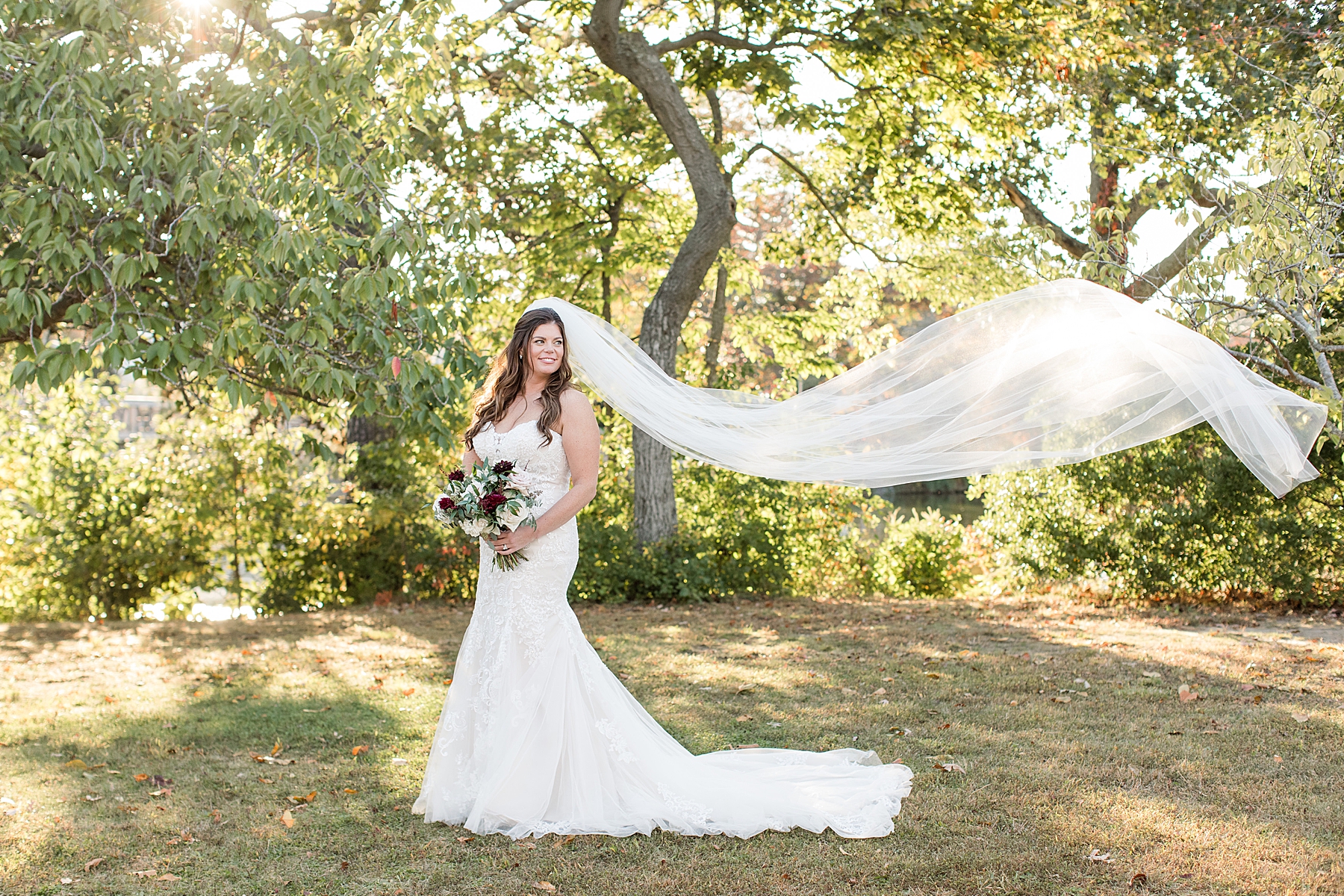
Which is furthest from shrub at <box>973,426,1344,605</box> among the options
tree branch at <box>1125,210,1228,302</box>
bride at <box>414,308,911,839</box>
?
bride at <box>414,308,911,839</box>

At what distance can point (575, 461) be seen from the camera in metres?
4.98

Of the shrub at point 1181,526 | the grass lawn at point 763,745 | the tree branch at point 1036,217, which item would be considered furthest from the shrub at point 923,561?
the tree branch at point 1036,217

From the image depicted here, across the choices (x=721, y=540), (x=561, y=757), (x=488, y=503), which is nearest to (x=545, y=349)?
(x=488, y=503)

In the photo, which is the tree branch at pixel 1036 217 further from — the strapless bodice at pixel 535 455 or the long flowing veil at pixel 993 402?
the strapless bodice at pixel 535 455

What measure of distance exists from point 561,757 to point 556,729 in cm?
13

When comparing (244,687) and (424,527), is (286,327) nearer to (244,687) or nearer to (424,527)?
(244,687)

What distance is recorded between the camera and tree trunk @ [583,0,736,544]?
37.3ft

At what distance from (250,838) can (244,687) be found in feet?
11.1

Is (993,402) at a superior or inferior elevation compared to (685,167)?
inferior

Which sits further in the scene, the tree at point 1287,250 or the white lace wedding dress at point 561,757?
the tree at point 1287,250

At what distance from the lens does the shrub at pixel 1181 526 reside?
9.80m

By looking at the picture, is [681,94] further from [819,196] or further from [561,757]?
[561,757]

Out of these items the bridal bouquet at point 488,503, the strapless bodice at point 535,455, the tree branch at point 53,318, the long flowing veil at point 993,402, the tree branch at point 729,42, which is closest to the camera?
the long flowing veil at point 993,402

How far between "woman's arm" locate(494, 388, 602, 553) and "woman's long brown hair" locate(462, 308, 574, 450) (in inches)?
2.5
